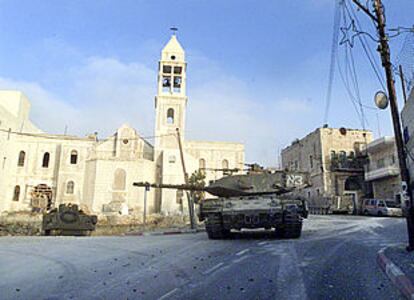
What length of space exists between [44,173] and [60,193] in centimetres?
294

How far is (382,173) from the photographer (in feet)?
115

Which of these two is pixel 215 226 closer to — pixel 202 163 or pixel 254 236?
pixel 254 236

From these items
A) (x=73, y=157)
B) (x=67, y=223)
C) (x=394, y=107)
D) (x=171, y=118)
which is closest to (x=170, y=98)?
(x=171, y=118)

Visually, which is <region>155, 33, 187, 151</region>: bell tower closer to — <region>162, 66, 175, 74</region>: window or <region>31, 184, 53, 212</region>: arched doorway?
<region>162, 66, 175, 74</region>: window

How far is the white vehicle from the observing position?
95.5 feet

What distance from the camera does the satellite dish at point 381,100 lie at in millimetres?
9797

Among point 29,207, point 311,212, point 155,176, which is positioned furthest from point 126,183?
point 311,212

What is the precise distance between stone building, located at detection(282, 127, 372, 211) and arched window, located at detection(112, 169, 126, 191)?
62.2 ft

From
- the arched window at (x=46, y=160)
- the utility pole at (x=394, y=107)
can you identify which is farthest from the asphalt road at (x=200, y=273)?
the arched window at (x=46, y=160)

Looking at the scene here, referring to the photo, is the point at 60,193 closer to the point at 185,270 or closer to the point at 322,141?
the point at 322,141

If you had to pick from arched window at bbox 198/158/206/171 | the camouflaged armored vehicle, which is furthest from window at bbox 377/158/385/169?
the camouflaged armored vehicle

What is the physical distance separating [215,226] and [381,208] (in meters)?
22.9

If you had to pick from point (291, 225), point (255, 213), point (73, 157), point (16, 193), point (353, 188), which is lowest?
point (291, 225)

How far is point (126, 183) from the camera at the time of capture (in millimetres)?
38531
